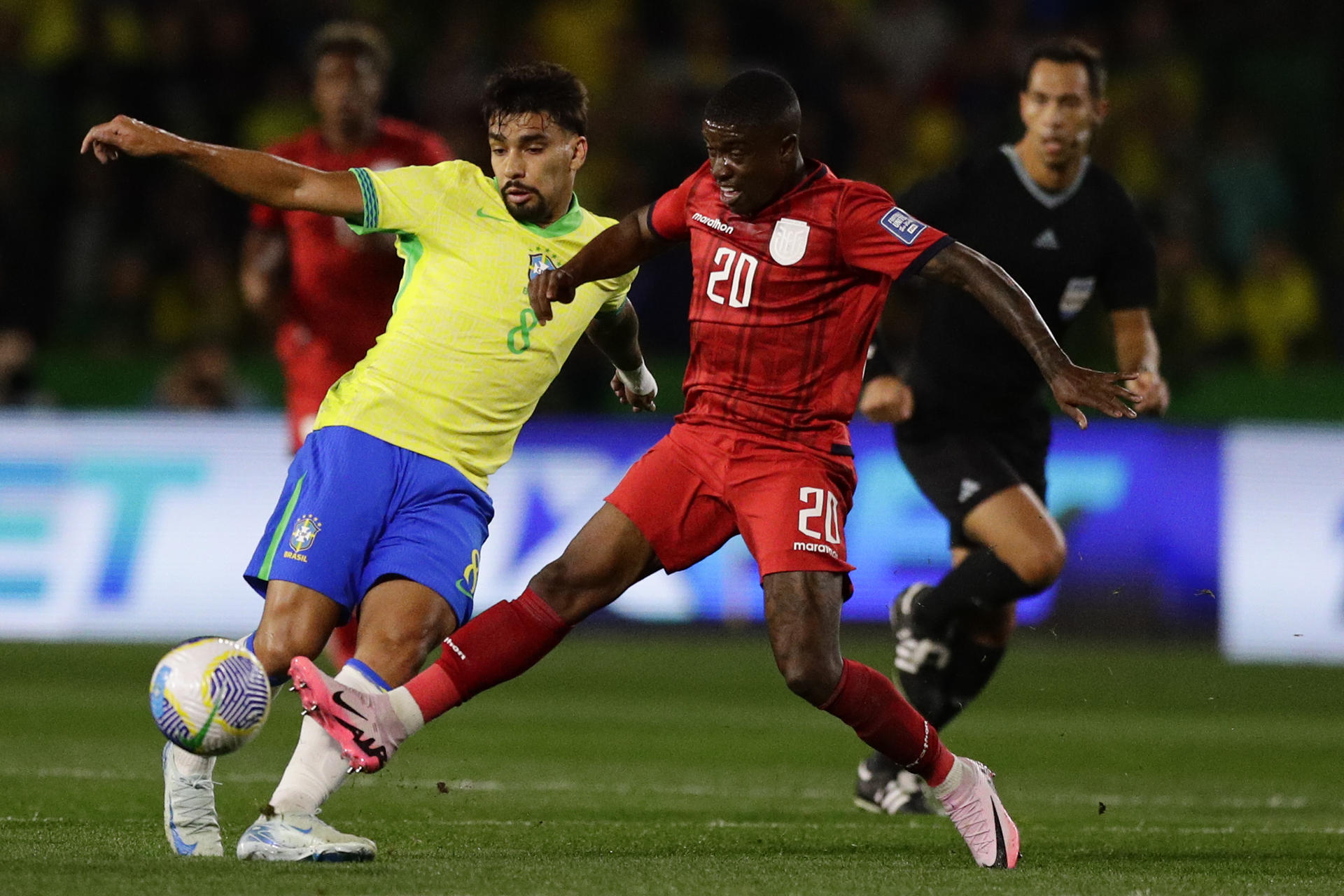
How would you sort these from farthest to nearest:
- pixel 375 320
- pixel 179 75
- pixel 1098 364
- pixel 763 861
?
pixel 179 75 → pixel 1098 364 → pixel 375 320 → pixel 763 861

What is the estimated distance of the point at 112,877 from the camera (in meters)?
4.65

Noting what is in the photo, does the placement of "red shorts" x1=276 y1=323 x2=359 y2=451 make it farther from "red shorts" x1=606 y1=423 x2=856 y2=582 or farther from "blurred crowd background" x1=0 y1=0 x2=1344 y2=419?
"blurred crowd background" x1=0 y1=0 x2=1344 y2=419

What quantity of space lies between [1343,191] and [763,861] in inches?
452

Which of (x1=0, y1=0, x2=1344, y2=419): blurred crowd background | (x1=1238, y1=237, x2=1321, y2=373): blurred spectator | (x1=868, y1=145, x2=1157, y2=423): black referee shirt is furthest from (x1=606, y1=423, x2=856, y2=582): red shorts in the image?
(x1=1238, y1=237, x2=1321, y2=373): blurred spectator

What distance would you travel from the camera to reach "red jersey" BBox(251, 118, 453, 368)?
7996 millimetres

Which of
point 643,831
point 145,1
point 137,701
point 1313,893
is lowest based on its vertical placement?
point 137,701

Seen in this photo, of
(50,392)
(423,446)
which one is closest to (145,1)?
(50,392)

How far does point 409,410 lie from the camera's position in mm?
5496

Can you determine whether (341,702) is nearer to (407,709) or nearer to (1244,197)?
(407,709)

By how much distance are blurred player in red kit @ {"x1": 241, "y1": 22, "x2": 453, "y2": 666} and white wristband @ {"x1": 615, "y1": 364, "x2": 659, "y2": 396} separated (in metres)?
1.92

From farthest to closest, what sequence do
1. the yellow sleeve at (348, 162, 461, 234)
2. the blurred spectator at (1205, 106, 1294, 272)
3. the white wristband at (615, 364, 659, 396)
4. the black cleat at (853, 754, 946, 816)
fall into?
the blurred spectator at (1205, 106, 1294, 272)
the black cleat at (853, 754, 946, 816)
the white wristband at (615, 364, 659, 396)
the yellow sleeve at (348, 162, 461, 234)

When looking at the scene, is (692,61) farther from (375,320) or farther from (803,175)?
(803,175)

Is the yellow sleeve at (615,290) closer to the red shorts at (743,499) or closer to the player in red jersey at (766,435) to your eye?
the player in red jersey at (766,435)

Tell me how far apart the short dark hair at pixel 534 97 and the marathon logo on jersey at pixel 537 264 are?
1.27 ft
